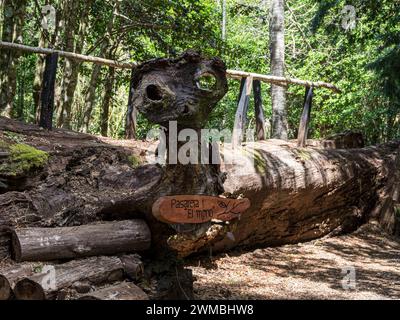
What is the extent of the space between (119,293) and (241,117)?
4.01 metres

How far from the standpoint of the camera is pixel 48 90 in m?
6.07

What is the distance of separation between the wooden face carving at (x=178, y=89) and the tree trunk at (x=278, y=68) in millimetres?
6254

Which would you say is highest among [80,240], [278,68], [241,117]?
[278,68]

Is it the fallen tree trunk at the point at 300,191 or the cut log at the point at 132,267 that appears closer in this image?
the cut log at the point at 132,267

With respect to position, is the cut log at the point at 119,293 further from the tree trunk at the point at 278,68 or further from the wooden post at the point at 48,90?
the tree trunk at the point at 278,68

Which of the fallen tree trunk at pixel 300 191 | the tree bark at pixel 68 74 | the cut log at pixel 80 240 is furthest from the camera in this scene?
the tree bark at pixel 68 74

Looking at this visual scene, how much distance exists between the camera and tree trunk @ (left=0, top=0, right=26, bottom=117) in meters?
8.27

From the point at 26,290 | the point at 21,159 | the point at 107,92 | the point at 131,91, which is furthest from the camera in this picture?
the point at 107,92

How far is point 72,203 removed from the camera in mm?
4543

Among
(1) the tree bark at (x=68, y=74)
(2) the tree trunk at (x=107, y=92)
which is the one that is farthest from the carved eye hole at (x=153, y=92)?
(2) the tree trunk at (x=107, y=92)

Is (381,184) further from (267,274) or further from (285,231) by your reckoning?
(267,274)

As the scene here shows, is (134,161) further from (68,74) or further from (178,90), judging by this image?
(68,74)

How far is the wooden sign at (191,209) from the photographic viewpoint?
446 centimetres

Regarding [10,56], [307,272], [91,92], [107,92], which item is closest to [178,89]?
[307,272]
